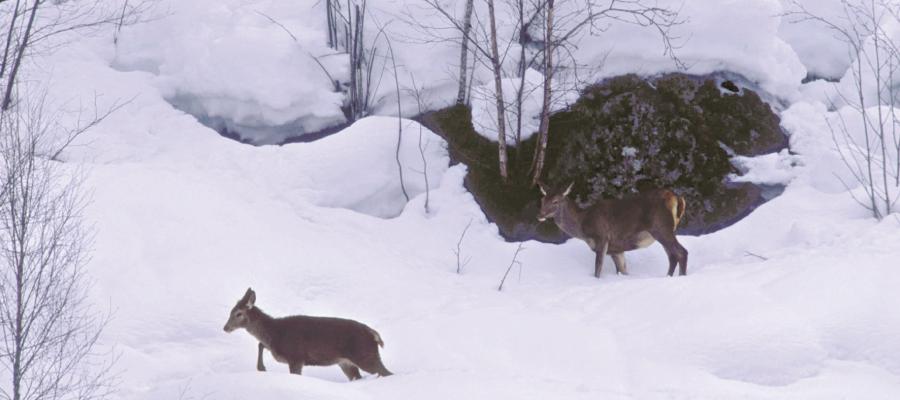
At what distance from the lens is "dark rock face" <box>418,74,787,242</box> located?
14023mm

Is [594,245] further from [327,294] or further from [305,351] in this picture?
[305,351]

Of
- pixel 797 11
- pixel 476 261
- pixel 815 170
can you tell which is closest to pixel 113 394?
pixel 476 261

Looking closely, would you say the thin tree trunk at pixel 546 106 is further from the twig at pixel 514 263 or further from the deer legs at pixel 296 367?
the deer legs at pixel 296 367

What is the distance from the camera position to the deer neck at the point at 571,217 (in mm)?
12972

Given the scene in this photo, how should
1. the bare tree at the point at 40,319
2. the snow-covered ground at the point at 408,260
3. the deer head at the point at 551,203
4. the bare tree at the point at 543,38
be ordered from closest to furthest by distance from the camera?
the bare tree at the point at 40,319 < the snow-covered ground at the point at 408,260 < the deer head at the point at 551,203 < the bare tree at the point at 543,38

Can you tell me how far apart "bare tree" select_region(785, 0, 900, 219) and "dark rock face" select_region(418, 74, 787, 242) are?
1.04 metres

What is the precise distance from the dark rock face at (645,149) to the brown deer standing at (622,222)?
0.92 metres

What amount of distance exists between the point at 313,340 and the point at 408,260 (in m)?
3.89

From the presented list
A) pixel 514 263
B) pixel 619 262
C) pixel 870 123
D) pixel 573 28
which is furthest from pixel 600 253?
pixel 573 28

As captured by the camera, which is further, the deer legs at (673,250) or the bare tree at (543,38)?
the bare tree at (543,38)

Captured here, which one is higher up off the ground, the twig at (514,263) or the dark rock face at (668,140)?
the dark rock face at (668,140)

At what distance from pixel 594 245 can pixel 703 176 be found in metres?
2.40

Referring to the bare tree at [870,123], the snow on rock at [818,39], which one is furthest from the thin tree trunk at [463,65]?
the snow on rock at [818,39]

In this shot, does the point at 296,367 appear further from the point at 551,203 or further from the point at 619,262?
the point at 619,262
